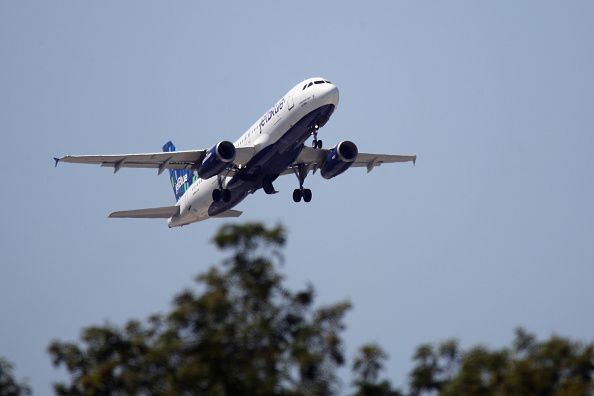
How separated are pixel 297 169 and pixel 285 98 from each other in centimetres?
737

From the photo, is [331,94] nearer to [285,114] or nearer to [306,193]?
[285,114]

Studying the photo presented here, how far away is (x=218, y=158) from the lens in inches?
2502

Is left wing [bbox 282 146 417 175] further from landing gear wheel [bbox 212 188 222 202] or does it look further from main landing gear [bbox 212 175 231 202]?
landing gear wheel [bbox 212 188 222 202]

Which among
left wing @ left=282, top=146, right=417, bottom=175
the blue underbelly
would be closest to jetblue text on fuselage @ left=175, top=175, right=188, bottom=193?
the blue underbelly

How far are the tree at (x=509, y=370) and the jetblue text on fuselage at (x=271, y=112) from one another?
93.6 feet

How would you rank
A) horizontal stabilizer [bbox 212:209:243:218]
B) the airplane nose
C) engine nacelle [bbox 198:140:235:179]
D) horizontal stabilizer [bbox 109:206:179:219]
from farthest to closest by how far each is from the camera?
1. horizontal stabilizer [bbox 212:209:243:218]
2. horizontal stabilizer [bbox 109:206:179:219]
3. engine nacelle [bbox 198:140:235:179]
4. the airplane nose

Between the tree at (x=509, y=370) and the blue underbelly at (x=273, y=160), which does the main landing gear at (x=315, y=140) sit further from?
the tree at (x=509, y=370)

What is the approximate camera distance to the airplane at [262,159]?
62531 millimetres

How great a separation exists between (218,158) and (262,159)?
103 inches

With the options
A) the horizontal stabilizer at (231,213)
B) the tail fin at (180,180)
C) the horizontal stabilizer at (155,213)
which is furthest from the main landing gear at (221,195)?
the horizontal stabilizer at (155,213)

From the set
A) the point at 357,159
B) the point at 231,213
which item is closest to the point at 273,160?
the point at 357,159

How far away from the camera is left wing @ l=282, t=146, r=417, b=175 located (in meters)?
68.5

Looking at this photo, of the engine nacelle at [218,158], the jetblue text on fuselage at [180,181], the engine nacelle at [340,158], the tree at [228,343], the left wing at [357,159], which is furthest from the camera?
the jetblue text on fuselage at [180,181]

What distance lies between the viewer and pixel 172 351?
34281 millimetres
